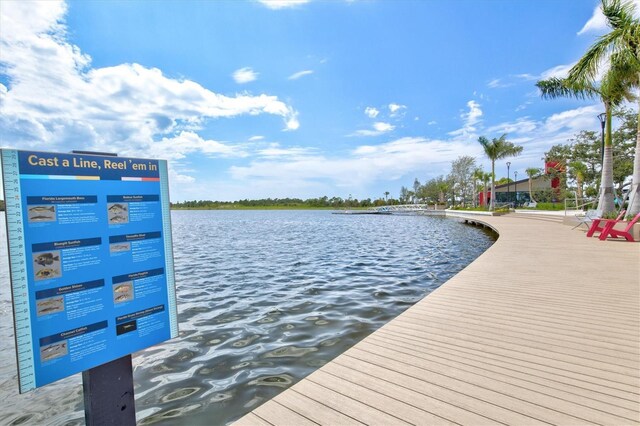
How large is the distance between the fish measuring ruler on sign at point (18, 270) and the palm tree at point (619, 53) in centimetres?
1565

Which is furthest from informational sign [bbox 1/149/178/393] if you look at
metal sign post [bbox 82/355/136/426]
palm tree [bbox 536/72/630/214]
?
palm tree [bbox 536/72/630/214]

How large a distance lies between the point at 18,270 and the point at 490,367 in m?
3.43

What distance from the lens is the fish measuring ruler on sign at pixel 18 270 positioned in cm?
154

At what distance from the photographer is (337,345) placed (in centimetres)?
468

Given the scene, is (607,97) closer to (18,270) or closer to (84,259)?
(84,259)

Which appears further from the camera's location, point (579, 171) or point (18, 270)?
point (579, 171)

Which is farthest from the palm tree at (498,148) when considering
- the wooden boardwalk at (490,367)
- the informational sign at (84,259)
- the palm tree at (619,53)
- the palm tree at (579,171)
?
the informational sign at (84,259)

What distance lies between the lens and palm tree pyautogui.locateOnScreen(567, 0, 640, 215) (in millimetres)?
10914

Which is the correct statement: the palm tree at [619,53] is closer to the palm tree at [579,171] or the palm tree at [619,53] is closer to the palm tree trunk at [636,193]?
the palm tree trunk at [636,193]

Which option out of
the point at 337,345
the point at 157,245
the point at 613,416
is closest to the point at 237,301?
the point at 337,345

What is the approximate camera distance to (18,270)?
1.57 m

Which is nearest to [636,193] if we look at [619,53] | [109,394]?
[619,53]

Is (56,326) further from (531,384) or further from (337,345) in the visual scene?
(337,345)

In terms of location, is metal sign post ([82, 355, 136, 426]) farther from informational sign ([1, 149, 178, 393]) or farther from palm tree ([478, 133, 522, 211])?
palm tree ([478, 133, 522, 211])
